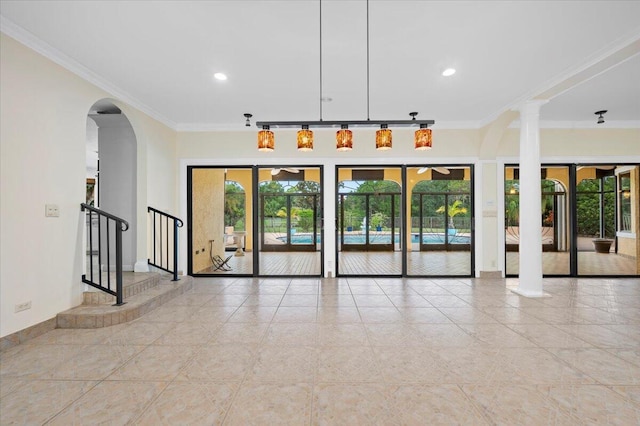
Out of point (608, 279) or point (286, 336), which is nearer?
point (286, 336)

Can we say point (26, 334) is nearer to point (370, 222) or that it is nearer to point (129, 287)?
point (129, 287)

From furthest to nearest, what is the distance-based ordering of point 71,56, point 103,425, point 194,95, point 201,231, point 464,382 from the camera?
point 201,231
point 194,95
point 71,56
point 464,382
point 103,425

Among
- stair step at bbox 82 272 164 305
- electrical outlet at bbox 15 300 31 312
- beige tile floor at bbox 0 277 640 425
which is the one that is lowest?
beige tile floor at bbox 0 277 640 425

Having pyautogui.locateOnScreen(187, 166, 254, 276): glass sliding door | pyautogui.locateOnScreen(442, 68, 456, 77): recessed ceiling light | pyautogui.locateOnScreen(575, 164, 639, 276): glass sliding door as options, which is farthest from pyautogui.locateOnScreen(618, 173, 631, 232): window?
pyautogui.locateOnScreen(187, 166, 254, 276): glass sliding door

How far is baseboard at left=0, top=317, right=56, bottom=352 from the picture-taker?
277 centimetres

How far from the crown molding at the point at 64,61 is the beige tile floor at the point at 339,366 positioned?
2.95 metres

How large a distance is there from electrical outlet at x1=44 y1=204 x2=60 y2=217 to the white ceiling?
5.31ft

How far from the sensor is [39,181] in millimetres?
3162

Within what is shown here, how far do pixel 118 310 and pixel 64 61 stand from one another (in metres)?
2.89

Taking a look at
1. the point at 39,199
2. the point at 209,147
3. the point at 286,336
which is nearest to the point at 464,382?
the point at 286,336

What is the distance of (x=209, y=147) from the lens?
19.7 ft

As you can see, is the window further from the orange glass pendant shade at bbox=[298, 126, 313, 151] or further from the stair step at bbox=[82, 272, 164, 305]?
the stair step at bbox=[82, 272, 164, 305]

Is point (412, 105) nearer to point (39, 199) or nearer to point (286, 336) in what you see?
point (286, 336)

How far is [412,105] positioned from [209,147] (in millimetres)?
3867
